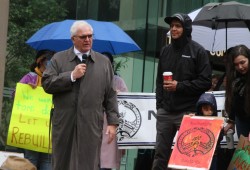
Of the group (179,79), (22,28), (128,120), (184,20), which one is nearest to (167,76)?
(179,79)

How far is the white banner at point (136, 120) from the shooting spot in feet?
35.9

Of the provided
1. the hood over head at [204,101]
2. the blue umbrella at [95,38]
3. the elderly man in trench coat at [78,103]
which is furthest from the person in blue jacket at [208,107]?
the blue umbrella at [95,38]

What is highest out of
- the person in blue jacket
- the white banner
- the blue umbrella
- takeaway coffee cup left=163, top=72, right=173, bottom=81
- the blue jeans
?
the blue umbrella

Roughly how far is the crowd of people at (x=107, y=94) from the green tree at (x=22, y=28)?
355 centimetres

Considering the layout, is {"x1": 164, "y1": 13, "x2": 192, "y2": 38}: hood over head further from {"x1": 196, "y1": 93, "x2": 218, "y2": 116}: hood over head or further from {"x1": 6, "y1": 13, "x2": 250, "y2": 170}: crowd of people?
{"x1": 196, "y1": 93, "x2": 218, "y2": 116}: hood over head

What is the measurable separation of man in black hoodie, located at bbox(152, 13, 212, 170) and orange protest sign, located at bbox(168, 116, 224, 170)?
0.14m

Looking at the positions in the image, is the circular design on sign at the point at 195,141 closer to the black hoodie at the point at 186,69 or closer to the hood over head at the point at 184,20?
the black hoodie at the point at 186,69

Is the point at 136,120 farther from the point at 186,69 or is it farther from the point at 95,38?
the point at 186,69

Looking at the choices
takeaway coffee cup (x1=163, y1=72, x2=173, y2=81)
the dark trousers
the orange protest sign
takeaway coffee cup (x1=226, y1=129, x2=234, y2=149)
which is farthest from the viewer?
takeaway coffee cup (x1=226, y1=129, x2=234, y2=149)

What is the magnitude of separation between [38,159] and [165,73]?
112 inches

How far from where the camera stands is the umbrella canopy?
11000 millimetres

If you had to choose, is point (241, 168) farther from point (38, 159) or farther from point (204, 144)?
point (38, 159)

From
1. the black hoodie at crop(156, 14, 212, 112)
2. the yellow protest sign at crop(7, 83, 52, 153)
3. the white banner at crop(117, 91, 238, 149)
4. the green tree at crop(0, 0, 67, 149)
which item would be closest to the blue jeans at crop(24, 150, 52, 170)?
the yellow protest sign at crop(7, 83, 52, 153)

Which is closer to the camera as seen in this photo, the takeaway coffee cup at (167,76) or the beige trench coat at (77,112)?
the beige trench coat at (77,112)
